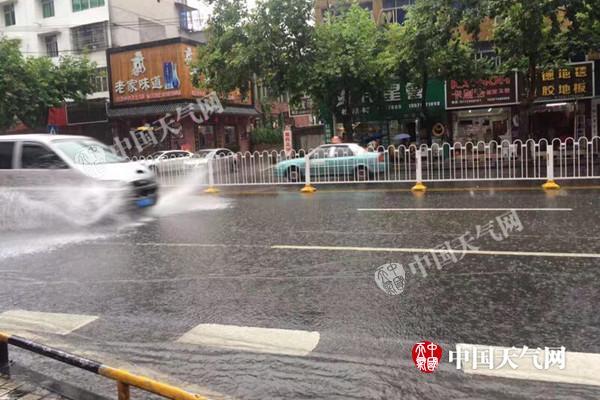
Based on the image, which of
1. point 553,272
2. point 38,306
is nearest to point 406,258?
point 553,272

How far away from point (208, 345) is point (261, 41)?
56.2ft

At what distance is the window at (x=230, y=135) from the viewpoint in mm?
34869

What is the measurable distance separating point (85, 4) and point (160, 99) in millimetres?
9940

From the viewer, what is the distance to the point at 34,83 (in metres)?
25.8

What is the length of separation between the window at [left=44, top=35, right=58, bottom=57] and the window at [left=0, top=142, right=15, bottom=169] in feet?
92.9

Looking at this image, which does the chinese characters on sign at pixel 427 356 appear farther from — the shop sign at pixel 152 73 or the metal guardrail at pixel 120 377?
the shop sign at pixel 152 73


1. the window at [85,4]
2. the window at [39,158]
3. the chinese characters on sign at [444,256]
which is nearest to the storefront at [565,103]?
the chinese characters on sign at [444,256]

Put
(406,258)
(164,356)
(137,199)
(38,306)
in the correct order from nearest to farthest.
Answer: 1. (164,356)
2. (38,306)
3. (406,258)
4. (137,199)

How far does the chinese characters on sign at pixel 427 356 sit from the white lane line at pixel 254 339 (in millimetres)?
731

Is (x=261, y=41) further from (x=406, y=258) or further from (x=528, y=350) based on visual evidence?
(x=528, y=350)

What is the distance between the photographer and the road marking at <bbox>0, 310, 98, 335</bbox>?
459 centimetres

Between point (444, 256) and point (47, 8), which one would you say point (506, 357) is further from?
point (47, 8)

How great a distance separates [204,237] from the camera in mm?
8320

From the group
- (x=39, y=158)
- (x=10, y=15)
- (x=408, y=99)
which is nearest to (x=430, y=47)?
(x=408, y=99)
